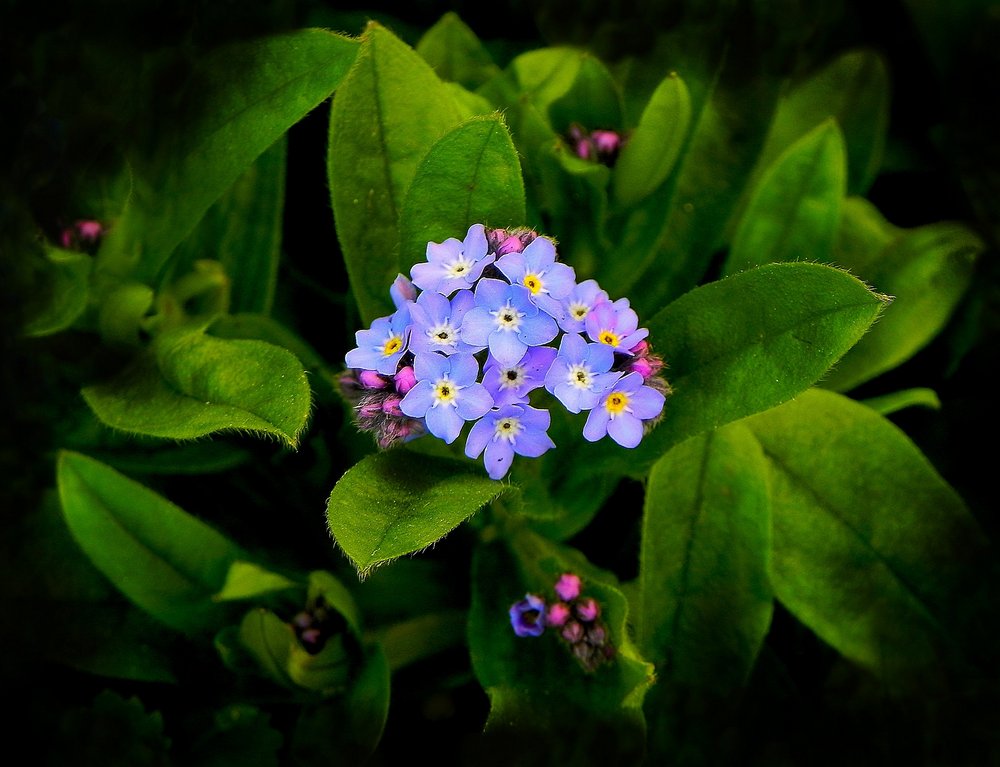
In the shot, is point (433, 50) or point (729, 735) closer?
point (729, 735)

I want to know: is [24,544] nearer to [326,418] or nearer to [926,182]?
[326,418]

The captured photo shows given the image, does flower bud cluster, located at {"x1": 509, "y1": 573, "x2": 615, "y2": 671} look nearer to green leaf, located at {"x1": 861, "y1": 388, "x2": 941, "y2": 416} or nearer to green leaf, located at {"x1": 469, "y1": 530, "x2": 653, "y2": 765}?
green leaf, located at {"x1": 469, "y1": 530, "x2": 653, "y2": 765}

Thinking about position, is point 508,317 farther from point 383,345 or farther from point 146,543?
point 146,543

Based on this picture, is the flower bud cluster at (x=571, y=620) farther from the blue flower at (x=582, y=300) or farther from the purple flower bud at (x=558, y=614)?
the blue flower at (x=582, y=300)

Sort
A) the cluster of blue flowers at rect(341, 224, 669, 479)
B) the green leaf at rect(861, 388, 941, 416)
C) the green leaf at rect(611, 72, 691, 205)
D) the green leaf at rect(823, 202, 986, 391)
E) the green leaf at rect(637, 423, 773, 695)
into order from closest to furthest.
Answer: the cluster of blue flowers at rect(341, 224, 669, 479)
the green leaf at rect(637, 423, 773, 695)
the green leaf at rect(611, 72, 691, 205)
the green leaf at rect(861, 388, 941, 416)
the green leaf at rect(823, 202, 986, 391)

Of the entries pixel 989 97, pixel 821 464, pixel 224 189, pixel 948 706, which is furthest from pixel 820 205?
pixel 224 189

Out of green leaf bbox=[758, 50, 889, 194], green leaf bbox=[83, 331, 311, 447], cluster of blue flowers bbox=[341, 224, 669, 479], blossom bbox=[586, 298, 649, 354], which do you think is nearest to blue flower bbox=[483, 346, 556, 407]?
cluster of blue flowers bbox=[341, 224, 669, 479]
